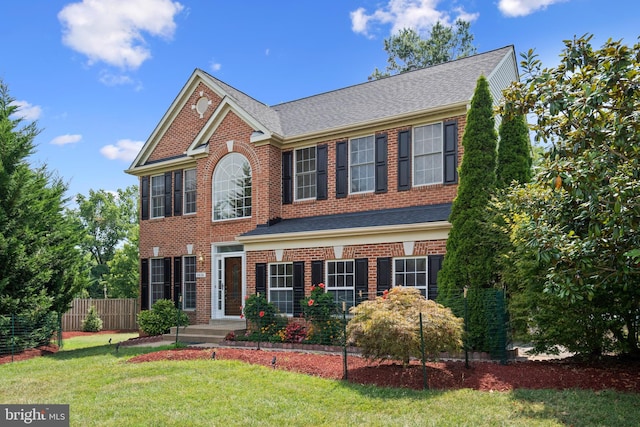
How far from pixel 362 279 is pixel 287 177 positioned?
16.3 ft

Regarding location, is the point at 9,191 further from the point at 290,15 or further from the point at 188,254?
the point at 290,15

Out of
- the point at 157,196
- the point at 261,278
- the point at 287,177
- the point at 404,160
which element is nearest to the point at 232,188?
the point at 287,177

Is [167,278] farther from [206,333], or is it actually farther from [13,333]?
[13,333]

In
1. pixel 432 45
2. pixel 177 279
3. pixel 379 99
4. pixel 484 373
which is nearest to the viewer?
pixel 484 373

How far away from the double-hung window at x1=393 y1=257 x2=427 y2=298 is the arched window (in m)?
6.09

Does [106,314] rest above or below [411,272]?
below

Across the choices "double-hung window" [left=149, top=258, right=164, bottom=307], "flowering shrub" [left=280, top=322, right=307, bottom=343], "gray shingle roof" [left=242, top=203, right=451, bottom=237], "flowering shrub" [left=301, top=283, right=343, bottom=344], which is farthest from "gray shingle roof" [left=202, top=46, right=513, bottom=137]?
"double-hung window" [left=149, top=258, right=164, bottom=307]

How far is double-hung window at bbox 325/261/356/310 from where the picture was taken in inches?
569

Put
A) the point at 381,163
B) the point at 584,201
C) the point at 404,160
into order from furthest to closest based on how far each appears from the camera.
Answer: the point at 381,163
the point at 404,160
the point at 584,201

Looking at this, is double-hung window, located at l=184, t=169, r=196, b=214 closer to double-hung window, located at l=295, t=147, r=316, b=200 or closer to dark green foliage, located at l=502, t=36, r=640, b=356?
double-hung window, located at l=295, t=147, r=316, b=200

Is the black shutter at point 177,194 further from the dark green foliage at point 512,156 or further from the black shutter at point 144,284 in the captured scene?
the dark green foliage at point 512,156

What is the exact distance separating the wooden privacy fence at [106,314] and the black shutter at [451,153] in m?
17.1

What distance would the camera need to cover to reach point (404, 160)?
1506 cm

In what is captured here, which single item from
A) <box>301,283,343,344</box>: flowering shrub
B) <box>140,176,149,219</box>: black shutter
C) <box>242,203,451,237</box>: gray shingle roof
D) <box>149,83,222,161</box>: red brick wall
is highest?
<box>149,83,222,161</box>: red brick wall
